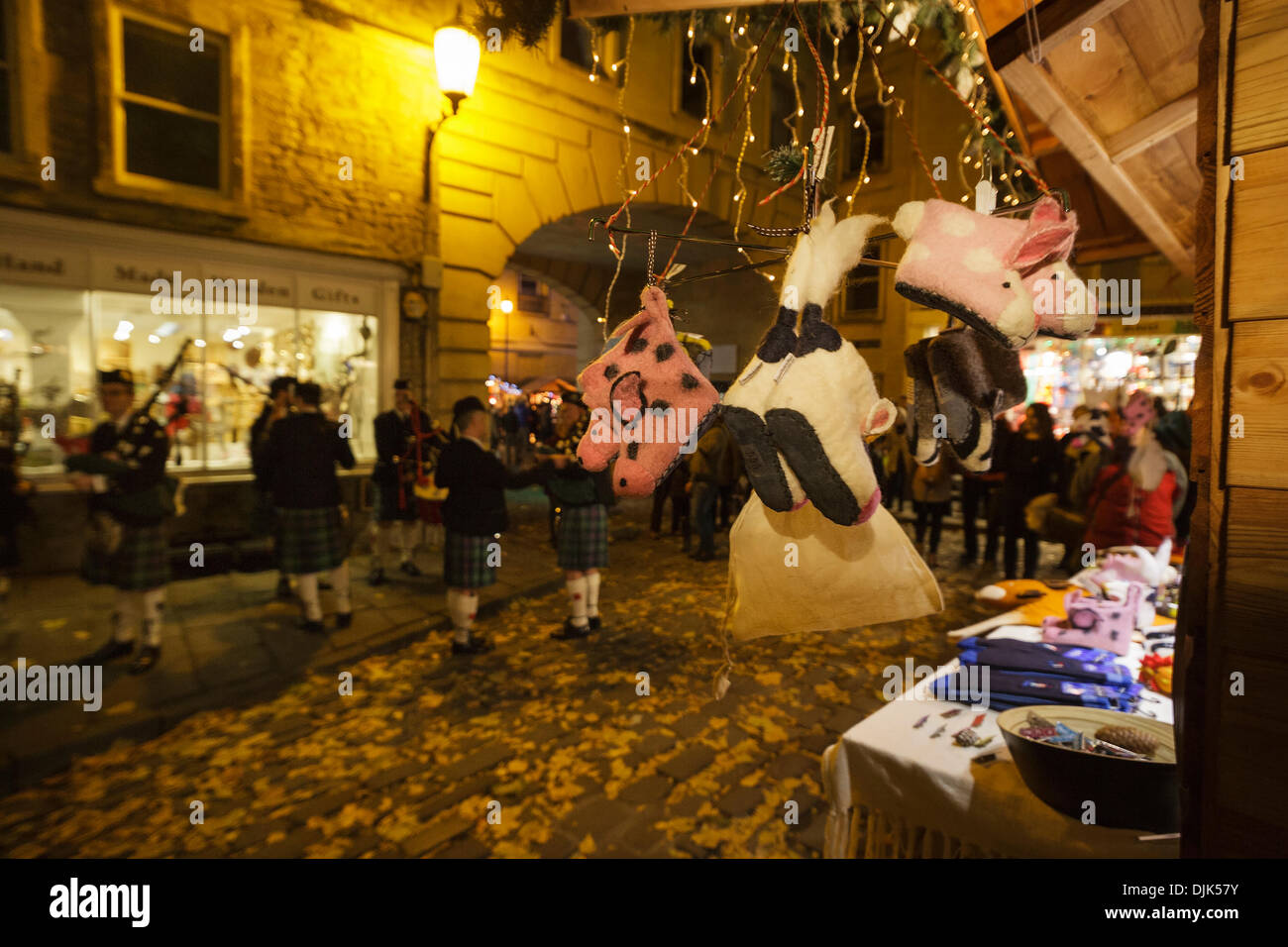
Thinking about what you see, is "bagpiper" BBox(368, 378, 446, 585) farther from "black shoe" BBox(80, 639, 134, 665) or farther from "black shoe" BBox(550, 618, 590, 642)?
"black shoe" BBox(550, 618, 590, 642)

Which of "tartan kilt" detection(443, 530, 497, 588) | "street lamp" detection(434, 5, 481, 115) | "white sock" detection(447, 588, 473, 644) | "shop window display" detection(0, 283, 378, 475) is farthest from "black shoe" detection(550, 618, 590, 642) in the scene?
"street lamp" detection(434, 5, 481, 115)

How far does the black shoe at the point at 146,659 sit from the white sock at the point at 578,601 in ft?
10.8

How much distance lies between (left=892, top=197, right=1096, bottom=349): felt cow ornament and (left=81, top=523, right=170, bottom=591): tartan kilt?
18.7 feet

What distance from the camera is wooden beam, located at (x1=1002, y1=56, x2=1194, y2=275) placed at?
1.84 meters

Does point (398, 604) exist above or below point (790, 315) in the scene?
below

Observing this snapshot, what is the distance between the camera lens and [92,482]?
4734mm

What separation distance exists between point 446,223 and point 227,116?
8.75ft

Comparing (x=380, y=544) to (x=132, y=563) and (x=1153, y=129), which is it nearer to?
(x=132, y=563)

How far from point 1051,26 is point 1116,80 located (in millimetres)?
608

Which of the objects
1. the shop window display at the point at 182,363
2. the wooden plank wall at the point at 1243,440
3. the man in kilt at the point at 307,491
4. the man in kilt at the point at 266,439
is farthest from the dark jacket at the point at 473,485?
the wooden plank wall at the point at 1243,440

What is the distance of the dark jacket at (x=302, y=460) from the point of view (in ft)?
18.4
